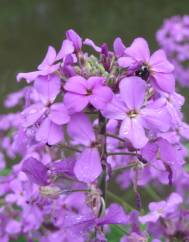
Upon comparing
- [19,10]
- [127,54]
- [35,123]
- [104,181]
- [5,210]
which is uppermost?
[127,54]

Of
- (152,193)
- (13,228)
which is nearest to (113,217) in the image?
(13,228)

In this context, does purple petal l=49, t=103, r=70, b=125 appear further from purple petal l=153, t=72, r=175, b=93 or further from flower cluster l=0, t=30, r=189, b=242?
purple petal l=153, t=72, r=175, b=93

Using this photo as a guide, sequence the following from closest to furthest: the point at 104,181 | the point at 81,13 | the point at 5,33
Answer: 1. the point at 104,181
2. the point at 5,33
3. the point at 81,13

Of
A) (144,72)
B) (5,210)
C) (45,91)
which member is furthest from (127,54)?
(5,210)

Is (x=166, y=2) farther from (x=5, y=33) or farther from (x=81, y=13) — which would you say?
(x=5, y=33)

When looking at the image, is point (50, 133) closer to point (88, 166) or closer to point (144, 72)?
point (88, 166)

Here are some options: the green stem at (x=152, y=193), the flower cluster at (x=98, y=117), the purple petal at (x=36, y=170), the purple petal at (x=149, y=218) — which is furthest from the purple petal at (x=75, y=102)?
the green stem at (x=152, y=193)

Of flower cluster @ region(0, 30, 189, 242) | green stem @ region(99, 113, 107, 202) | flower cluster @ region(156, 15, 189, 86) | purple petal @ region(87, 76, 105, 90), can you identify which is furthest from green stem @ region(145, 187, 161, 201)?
purple petal @ region(87, 76, 105, 90)
